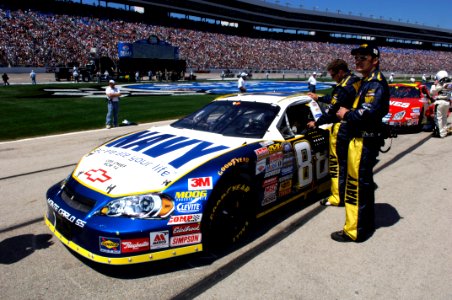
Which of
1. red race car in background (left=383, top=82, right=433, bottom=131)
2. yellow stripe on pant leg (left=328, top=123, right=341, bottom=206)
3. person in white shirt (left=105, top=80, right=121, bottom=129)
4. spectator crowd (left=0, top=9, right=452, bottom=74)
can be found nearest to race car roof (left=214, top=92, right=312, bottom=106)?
yellow stripe on pant leg (left=328, top=123, right=341, bottom=206)

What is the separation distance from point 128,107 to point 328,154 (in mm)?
12151

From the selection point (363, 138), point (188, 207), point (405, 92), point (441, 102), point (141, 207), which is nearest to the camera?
point (141, 207)

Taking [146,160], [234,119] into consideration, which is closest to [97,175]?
[146,160]

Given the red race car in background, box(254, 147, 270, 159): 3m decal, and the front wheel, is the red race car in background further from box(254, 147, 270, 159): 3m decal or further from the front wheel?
the front wheel

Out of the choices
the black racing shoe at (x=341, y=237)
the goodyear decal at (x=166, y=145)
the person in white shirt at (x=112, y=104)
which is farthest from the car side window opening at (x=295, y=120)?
the person in white shirt at (x=112, y=104)

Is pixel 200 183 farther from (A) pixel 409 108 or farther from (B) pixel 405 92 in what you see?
(B) pixel 405 92

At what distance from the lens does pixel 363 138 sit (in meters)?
3.49

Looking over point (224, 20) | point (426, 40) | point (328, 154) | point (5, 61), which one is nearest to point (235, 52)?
point (224, 20)

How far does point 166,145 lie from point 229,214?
1.04 metres

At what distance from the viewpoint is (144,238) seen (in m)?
2.82

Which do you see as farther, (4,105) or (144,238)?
(4,105)

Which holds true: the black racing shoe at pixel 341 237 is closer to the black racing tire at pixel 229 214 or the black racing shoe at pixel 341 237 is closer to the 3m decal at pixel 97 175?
the black racing tire at pixel 229 214

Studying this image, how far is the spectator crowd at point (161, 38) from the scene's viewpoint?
36.7 meters

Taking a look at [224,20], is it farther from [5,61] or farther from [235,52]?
[5,61]
